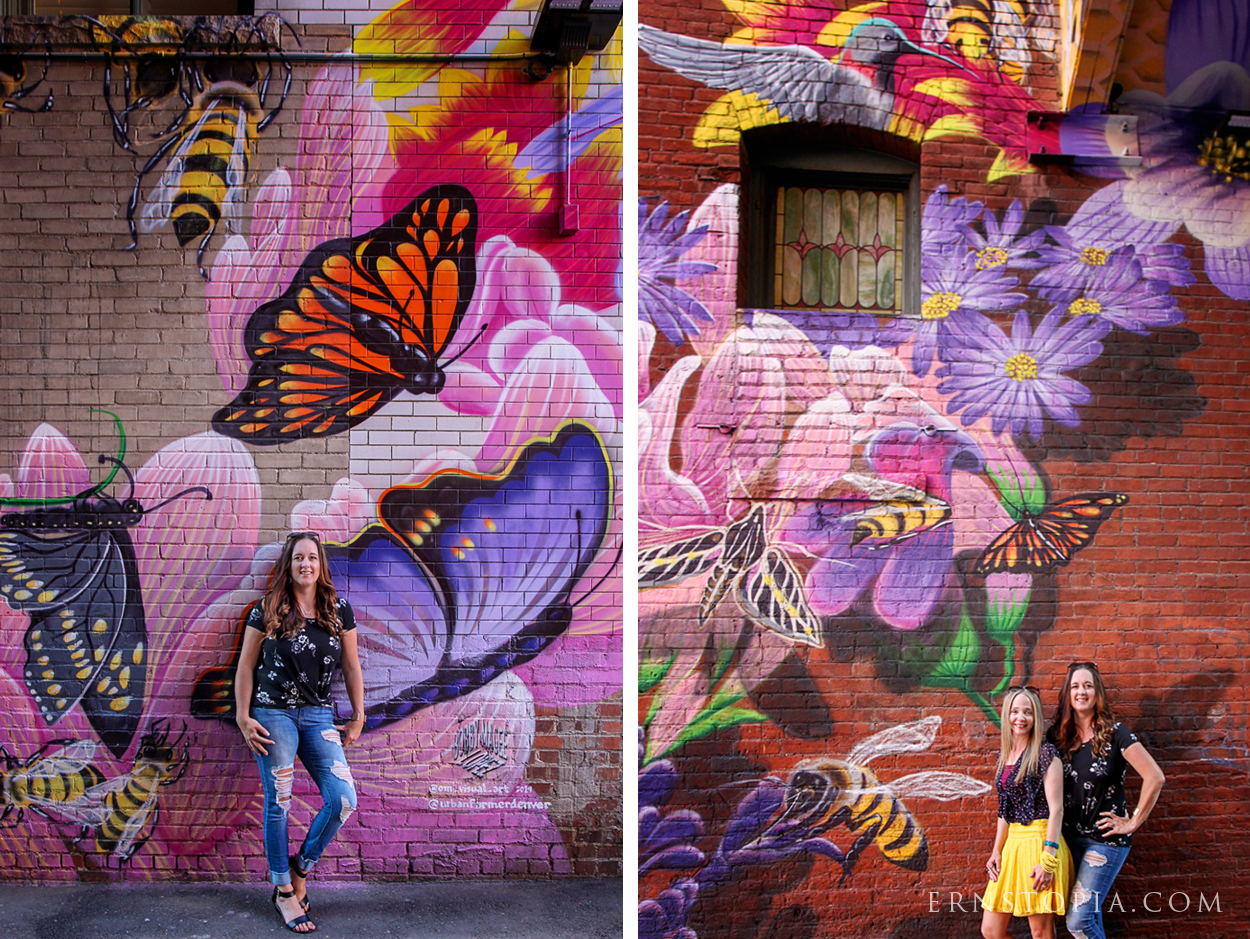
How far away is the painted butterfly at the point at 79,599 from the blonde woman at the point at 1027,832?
14.6 ft

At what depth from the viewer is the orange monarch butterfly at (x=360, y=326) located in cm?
548

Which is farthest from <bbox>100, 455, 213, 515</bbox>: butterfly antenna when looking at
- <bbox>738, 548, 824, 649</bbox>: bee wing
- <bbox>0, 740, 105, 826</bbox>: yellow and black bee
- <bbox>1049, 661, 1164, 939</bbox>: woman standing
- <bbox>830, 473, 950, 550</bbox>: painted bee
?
<bbox>1049, 661, 1164, 939</bbox>: woman standing

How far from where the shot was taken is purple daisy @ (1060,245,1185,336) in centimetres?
557

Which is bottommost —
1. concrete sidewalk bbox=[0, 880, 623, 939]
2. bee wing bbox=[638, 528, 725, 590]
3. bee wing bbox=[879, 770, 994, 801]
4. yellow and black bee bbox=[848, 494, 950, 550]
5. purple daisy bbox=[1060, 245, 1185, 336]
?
concrete sidewalk bbox=[0, 880, 623, 939]

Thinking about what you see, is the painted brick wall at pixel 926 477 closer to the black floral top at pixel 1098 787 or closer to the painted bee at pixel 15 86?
the black floral top at pixel 1098 787

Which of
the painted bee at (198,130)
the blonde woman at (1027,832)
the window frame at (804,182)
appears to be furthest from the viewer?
the window frame at (804,182)

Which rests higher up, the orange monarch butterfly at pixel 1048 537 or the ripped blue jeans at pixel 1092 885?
the orange monarch butterfly at pixel 1048 537

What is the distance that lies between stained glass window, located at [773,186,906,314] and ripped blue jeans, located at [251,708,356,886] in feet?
10.9

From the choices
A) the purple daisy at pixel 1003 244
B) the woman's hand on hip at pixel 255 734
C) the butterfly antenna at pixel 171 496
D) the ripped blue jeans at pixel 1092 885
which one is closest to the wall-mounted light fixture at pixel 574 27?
the purple daisy at pixel 1003 244

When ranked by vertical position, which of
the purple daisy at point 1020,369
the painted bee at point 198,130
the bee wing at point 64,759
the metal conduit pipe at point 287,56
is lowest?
the bee wing at point 64,759

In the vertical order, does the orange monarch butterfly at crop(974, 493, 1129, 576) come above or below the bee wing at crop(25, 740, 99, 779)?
above

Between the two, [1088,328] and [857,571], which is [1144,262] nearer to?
[1088,328]

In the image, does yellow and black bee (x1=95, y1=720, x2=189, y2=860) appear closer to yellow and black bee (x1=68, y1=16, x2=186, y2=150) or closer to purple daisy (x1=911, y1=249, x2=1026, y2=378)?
yellow and black bee (x1=68, y1=16, x2=186, y2=150)

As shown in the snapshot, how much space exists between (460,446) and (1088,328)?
3479 mm
